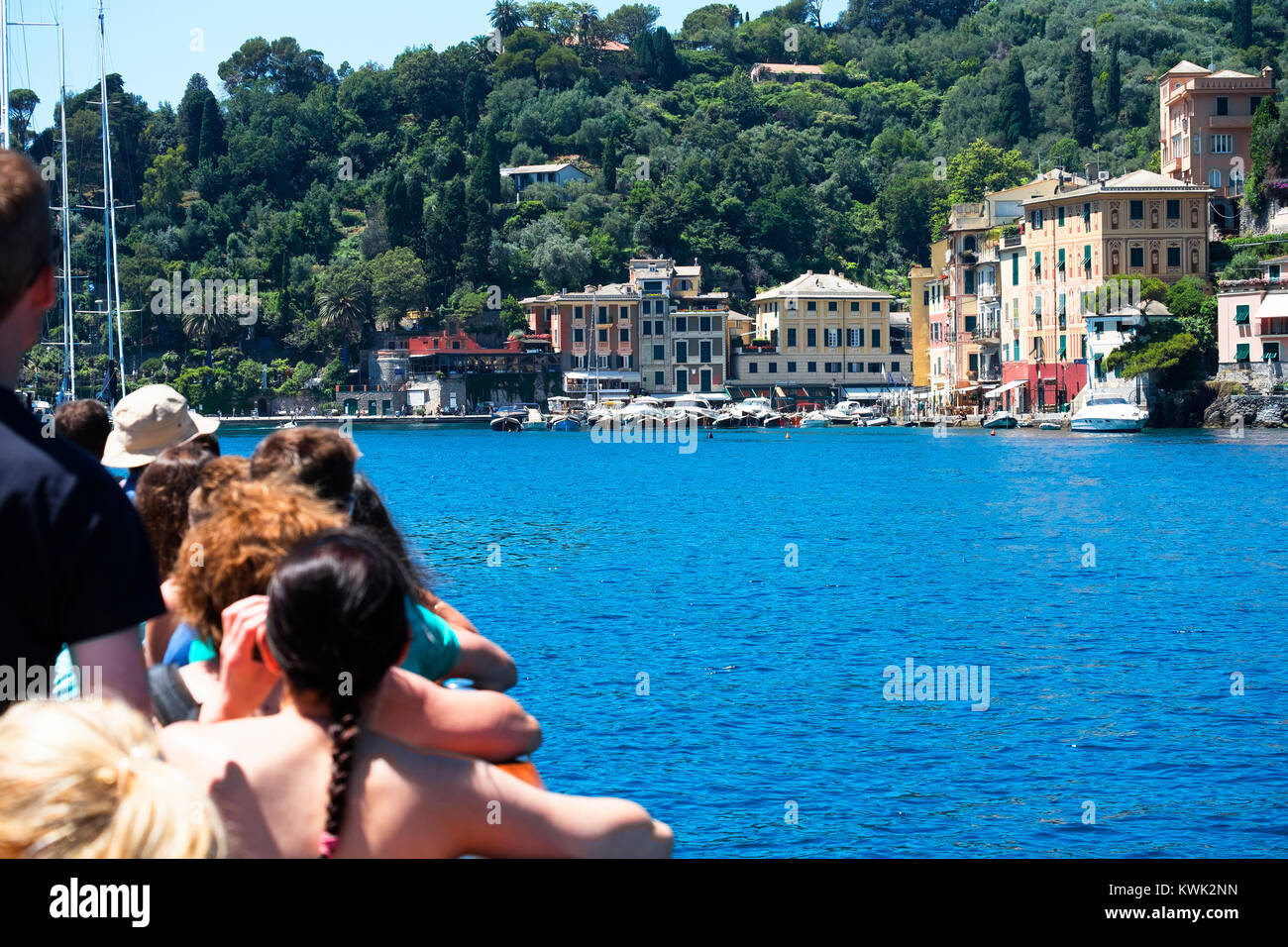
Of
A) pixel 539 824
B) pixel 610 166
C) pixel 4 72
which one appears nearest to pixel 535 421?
pixel 610 166

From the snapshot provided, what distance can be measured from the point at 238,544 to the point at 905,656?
56.4 feet

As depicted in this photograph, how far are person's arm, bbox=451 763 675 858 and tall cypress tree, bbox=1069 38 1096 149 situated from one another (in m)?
145

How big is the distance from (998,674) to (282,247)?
118 meters

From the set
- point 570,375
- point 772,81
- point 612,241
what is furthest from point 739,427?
point 772,81

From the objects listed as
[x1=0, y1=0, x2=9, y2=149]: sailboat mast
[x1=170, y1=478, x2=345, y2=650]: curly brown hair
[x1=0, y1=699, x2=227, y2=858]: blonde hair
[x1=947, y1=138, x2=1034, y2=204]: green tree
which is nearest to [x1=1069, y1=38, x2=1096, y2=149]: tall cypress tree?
[x1=947, y1=138, x2=1034, y2=204]: green tree

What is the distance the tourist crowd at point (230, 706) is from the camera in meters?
2.64

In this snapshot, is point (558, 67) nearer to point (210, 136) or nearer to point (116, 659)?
point (210, 136)

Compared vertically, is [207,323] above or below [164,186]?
below

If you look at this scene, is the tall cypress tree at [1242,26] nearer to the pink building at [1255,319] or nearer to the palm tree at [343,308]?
the pink building at [1255,319]

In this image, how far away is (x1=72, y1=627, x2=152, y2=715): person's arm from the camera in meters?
3.09

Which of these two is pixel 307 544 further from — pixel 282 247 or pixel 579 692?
pixel 282 247

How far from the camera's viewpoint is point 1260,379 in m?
74.8

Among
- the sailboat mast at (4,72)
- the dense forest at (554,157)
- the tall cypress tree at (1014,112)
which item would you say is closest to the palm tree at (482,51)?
the dense forest at (554,157)

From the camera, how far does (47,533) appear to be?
2.97 metres
